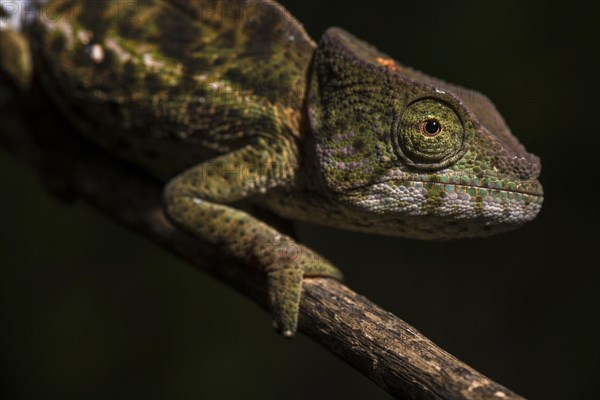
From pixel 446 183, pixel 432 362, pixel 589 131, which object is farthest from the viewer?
pixel 589 131

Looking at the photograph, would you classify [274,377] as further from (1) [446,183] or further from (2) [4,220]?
(1) [446,183]

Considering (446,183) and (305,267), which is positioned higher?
(446,183)

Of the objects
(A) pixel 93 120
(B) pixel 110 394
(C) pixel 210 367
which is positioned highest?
(A) pixel 93 120

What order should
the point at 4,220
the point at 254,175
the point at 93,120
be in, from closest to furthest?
1. the point at 254,175
2. the point at 93,120
3. the point at 4,220

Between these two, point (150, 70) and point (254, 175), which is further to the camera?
point (150, 70)

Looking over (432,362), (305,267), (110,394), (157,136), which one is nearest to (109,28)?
(157,136)

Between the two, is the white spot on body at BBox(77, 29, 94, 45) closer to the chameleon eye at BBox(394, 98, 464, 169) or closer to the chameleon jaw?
the chameleon jaw
